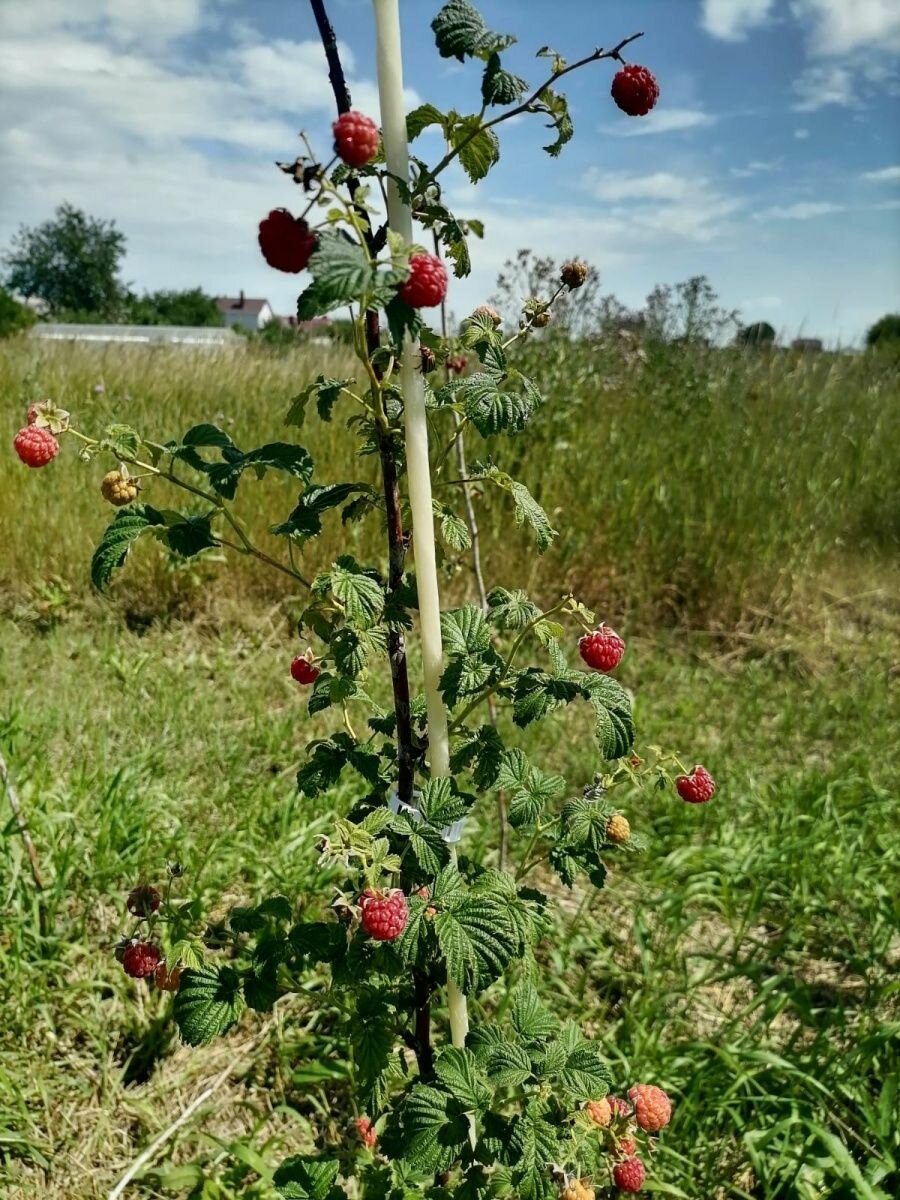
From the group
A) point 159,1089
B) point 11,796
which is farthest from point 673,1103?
point 11,796

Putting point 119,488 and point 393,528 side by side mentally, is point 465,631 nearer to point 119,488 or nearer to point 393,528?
point 393,528

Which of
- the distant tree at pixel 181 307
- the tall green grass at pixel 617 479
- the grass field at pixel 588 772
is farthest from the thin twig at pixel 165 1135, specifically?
the distant tree at pixel 181 307

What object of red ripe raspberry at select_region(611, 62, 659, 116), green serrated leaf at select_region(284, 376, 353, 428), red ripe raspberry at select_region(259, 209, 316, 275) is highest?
red ripe raspberry at select_region(611, 62, 659, 116)

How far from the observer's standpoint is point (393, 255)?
0.63 metres

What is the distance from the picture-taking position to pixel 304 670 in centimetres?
97

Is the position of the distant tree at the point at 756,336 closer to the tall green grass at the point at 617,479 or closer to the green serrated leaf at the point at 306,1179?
the tall green grass at the point at 617,479

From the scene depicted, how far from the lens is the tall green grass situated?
10.7 ft

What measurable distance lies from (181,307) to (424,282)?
4785 centimetres

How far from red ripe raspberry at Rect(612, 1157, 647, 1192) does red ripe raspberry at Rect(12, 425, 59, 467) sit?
90 centimetres

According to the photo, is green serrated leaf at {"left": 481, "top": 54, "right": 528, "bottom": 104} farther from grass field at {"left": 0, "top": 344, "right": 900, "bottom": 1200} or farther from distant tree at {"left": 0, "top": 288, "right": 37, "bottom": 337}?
distant tree at {"left": 0, "top": 288, "right": 37, "bottom": 337}

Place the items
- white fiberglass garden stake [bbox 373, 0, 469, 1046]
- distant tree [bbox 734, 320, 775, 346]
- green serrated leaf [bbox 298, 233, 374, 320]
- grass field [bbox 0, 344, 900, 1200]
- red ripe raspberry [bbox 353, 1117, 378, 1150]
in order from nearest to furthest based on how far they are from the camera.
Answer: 1. green serrated leaf [bbox 298, 233, 374, 320]
2. white fiberglass garden stake [bbox 373, 0, 469, 1046]
3. red ripe raspberry [bbox 353, 1117, 378, 1150]
4. grass field [bbox 0, 344, 900, 1200]
5. distant tree [bbox 734, 320, 775, 346]

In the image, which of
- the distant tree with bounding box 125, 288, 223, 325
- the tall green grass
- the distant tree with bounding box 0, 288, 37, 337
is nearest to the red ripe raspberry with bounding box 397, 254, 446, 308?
the tall green grass

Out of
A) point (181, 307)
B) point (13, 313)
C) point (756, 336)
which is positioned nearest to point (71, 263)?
point (181, 307)

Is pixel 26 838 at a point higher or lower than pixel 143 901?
lower
